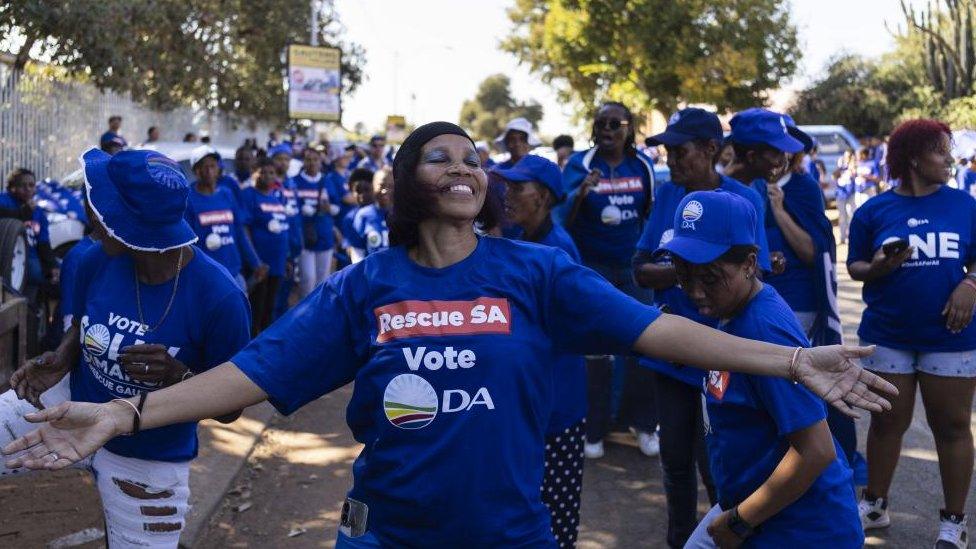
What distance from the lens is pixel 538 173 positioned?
5121 millimetres

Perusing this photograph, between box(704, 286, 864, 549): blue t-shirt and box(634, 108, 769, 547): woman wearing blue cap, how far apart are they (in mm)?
1223

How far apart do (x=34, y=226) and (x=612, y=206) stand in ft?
19.3

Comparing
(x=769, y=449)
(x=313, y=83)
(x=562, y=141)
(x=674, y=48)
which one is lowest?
(x=769, y=449)

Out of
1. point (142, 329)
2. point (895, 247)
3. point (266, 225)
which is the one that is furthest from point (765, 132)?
point (266, 225)

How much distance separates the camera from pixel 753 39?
107 ft

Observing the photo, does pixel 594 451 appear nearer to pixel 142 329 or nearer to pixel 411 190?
pixel 142 329

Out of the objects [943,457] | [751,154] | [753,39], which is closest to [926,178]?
[751,154]

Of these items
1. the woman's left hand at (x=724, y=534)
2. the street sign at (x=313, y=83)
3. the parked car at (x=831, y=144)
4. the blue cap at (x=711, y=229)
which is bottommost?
the woman's left hand at (x=724, y=534)

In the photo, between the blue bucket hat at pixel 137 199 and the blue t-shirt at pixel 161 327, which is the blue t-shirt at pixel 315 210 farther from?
the blue bucket hat at pixel 137 199

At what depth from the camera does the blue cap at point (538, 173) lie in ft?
16.7

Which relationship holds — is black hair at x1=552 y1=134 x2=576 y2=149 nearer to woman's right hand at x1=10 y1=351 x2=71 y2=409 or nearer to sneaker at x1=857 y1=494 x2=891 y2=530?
sneaker at x1=857 y1=494 x2=891 y2=530

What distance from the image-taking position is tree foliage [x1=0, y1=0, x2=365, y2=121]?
13281mm

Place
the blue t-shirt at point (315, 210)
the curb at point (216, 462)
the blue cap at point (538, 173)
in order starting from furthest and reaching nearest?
the blue t-shirt at point (315, 210)
the curb at point (216, 462)
the blue cap at point (538, 173)

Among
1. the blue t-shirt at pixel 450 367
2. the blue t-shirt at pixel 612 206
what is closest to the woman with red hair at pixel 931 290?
the blue t-shirt at pixel 612 206
